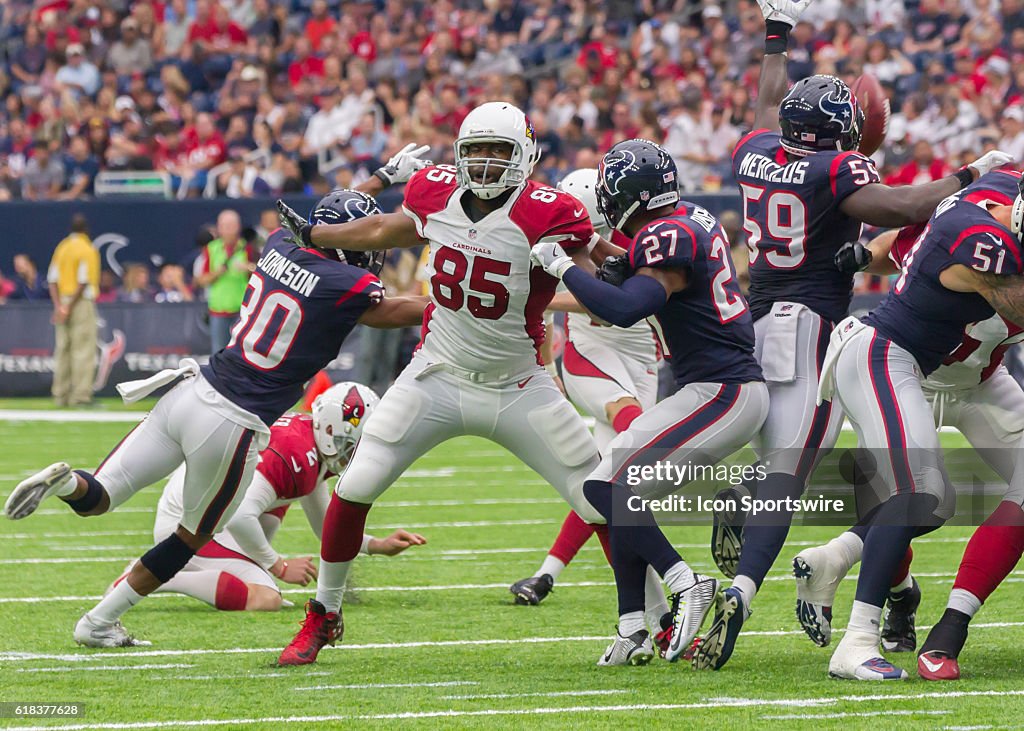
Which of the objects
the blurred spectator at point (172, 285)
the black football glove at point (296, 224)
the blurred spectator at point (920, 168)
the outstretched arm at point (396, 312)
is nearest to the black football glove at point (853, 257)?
the outstretched arm at point (396, 312)

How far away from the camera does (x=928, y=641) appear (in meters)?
4.81

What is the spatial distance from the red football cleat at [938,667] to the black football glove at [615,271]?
4.90ft

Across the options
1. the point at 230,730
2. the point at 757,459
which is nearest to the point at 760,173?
the point at 757,459

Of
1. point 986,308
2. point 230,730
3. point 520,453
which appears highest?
point 986,308

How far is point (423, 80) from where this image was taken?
18641 mm

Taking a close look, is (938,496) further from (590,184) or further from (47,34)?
(47,34)

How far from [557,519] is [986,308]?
176 inches

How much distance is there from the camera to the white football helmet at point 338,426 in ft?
21.7

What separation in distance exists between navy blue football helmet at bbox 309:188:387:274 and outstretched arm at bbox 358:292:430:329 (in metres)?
0.23

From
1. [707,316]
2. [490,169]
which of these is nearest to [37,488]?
[490,169]

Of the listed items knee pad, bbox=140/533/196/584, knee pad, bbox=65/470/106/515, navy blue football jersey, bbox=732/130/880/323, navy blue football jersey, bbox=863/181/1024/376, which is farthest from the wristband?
knee pad, bbox=65/470/106/515

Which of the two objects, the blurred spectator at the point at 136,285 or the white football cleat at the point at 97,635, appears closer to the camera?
the white football cleat at the point at 97,635

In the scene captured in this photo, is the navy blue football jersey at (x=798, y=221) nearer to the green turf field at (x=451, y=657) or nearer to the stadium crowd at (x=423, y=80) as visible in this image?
the green turf field at (x=451, y=657)

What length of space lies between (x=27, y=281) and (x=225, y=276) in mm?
3518
